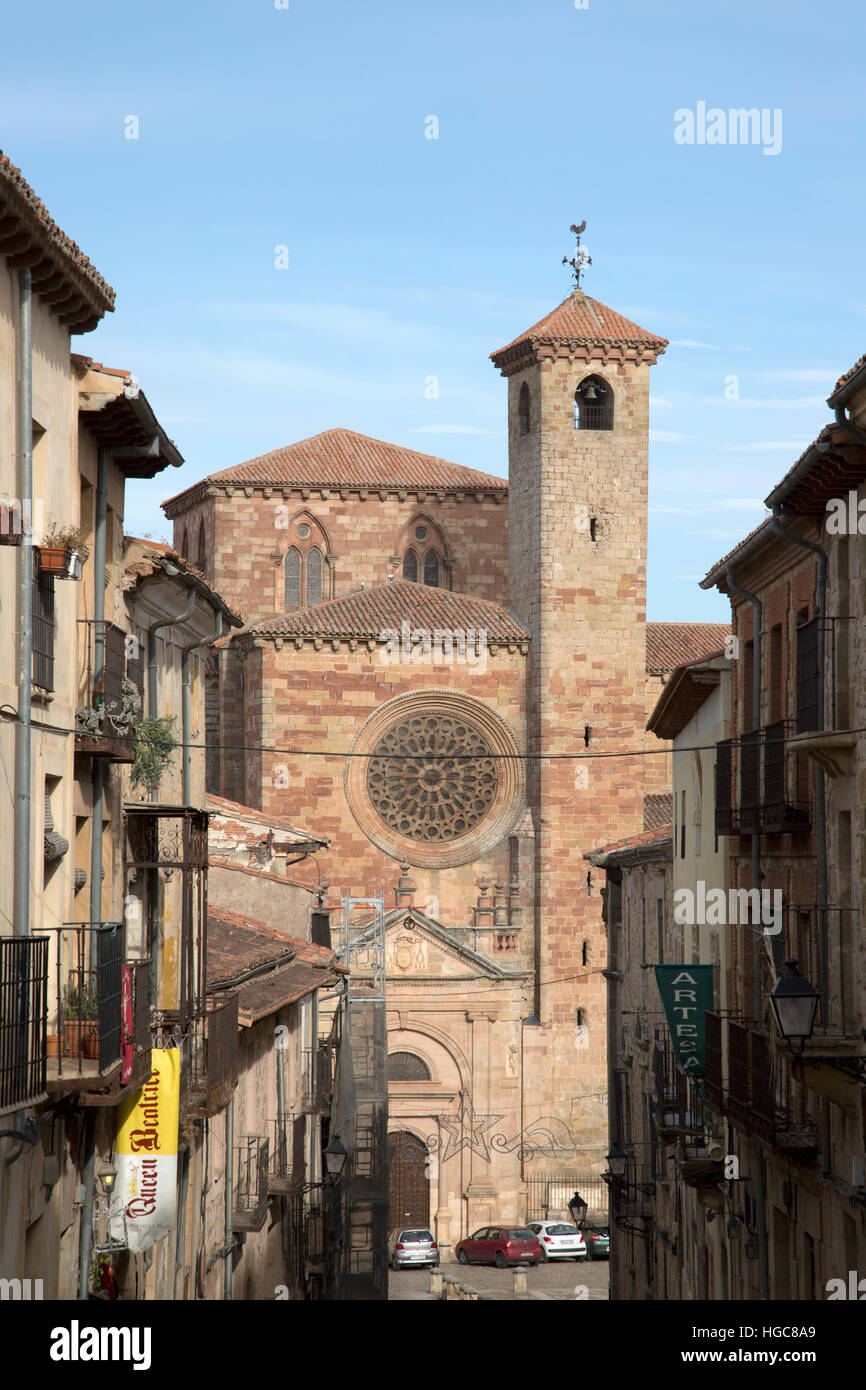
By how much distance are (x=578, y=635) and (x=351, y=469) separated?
9.58 m

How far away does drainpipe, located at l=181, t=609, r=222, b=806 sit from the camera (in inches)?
781

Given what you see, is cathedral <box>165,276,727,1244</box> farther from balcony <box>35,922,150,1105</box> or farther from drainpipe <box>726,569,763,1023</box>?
balcony <box>35,922,150,1105</box>

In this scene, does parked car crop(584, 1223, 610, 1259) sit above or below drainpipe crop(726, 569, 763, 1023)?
below

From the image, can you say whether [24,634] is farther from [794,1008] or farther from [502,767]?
[502,767]

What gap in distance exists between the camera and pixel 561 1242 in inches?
1625

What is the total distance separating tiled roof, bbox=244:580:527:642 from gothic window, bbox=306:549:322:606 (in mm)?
3473

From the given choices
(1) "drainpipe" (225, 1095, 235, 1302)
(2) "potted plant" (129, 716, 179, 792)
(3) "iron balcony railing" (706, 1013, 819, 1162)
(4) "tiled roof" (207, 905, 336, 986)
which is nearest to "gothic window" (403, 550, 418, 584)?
(4) "tiled roof" (207, 905, 336, 986)

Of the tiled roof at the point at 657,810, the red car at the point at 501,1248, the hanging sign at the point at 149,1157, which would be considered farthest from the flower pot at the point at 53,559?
the tiled roof at the point at 657,810

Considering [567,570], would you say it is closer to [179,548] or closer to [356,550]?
[356,550]

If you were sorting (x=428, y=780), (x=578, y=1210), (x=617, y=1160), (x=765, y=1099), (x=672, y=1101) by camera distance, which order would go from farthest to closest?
(x=428, y=780) < (x=578, y=1210) < (x=617, y=1160) < (x=672, y=1101) < (x=765, y=1099)

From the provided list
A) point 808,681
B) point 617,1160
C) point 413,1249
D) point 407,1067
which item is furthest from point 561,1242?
point 808,681
